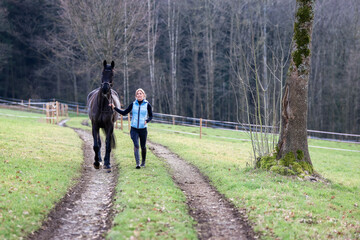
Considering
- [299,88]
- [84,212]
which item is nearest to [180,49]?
[299,88]

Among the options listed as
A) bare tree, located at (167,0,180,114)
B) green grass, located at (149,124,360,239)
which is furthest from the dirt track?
bare tree, located at (167,0,180,114)

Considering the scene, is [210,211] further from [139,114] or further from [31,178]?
[31,178]

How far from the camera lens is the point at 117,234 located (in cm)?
529

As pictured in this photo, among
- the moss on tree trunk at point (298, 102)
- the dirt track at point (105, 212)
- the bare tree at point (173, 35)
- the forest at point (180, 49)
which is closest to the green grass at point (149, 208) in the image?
the dirt track at point (105, 212)

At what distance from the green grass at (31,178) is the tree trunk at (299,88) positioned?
6027 mm

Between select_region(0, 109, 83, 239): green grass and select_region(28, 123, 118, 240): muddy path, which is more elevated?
select_region(0, 109, 83, 239): green grass

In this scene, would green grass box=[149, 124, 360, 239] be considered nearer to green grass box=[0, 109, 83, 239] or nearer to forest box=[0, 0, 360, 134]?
green grass box=[0, 109, 83, 239]

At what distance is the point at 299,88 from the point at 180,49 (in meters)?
35.9

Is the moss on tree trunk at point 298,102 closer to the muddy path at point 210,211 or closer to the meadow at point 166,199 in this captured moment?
the meadow at point 166,199

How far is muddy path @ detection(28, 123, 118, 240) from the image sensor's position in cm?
570

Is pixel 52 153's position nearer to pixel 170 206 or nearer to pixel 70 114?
pixel 170 206

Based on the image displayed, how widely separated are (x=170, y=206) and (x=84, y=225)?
5.41 feet

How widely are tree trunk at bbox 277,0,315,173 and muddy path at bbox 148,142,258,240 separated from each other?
2638mm

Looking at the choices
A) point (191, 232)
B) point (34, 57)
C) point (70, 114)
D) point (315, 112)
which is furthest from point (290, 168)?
point (34, 57)
